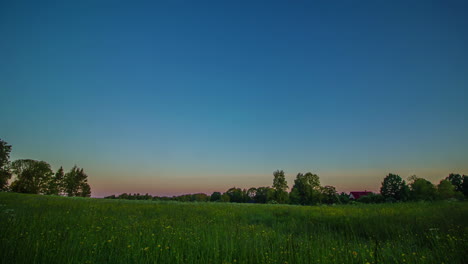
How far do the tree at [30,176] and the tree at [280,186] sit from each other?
70.8m

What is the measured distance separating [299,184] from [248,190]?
107 feet

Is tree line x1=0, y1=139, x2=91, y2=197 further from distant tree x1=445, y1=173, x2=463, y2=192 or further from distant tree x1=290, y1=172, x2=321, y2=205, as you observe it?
distant tree x1=445, y1=173, x2=463, y2=192

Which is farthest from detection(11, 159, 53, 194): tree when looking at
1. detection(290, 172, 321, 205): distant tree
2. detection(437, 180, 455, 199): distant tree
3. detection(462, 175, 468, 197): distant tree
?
detection(462, 175, 468, 197): distant tree

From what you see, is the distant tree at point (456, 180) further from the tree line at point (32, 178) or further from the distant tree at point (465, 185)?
the tree line at point (32, 178)

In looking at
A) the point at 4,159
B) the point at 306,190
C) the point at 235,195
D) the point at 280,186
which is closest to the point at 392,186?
the point at 306,190

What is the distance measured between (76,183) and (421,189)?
346ft

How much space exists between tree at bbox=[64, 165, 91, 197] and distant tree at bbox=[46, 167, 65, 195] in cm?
111

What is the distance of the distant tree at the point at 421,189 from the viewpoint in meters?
44.1

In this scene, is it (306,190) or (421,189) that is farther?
(306,190)

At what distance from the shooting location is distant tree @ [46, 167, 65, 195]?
208ft

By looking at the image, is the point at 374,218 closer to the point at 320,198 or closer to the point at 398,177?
the point at 320,198

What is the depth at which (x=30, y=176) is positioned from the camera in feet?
191

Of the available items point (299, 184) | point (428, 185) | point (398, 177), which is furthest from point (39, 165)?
point (398, 177)

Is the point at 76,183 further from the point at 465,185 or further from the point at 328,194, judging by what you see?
the point at 465,185
